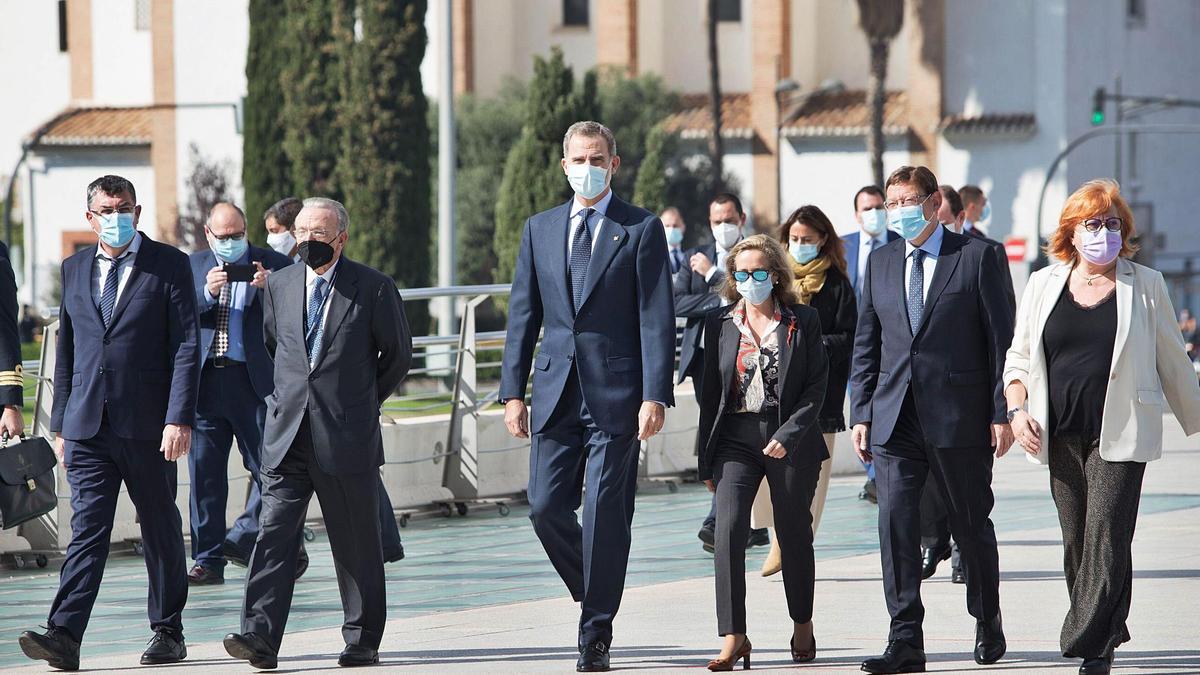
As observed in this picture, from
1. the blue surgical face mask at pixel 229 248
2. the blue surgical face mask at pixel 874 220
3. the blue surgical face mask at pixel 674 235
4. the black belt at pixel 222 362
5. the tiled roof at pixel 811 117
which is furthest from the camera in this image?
the tiled roof at pixel 811 117

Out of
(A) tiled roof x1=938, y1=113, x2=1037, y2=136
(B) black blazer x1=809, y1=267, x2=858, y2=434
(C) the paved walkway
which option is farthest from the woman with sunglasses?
(A) tiled roof x1=938, y1=113, x2=1037, y2=136

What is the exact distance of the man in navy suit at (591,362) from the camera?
303 inches

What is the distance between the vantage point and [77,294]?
8016 millimetres

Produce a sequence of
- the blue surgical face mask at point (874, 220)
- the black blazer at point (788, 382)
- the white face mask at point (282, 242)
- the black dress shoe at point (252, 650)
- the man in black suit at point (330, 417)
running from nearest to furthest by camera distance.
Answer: the black dress shoe at point (252, 650), the man in black suit at point (330, 417), the black blazer at point (788, 382), the white face mask at point (282, 242), the blue surgical face mask at point (874, 220)

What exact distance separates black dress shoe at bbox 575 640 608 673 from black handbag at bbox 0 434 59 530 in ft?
7.26

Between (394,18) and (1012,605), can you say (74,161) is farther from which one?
(1012,605)

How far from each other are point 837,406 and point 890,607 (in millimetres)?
2509

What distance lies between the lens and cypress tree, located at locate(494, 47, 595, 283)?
4178cm

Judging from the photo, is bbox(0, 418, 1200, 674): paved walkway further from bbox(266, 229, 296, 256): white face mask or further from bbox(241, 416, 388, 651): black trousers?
bbox(266, 229, 296, 256): white face mask

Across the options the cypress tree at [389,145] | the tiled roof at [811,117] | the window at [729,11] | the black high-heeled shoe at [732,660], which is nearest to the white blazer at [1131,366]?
the black high-heeled shoe at [732,660]

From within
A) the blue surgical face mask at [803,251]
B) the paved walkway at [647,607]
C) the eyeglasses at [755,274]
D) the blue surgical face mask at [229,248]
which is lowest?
the paved walkway at [647,607]

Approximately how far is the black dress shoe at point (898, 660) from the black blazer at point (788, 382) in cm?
84

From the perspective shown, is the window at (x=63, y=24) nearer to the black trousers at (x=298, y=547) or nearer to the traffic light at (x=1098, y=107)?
the traffic light at (x=1098, y=107)

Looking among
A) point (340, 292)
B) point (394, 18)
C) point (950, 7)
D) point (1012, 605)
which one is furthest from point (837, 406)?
point (950, 7)
